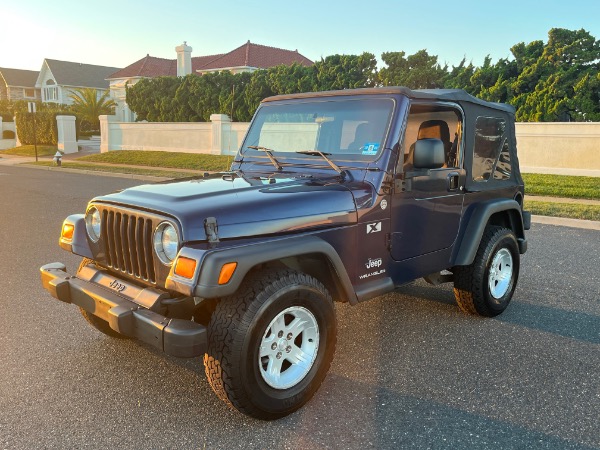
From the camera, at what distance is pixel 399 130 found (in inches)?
145

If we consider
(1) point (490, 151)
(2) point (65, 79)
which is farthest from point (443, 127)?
(2) point (65, 79)

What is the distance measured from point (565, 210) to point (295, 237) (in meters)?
9.22

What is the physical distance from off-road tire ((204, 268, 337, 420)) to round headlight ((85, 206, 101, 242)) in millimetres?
1170

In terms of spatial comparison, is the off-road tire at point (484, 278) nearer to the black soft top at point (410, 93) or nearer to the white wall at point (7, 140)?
the black soft top at point (410, 93)

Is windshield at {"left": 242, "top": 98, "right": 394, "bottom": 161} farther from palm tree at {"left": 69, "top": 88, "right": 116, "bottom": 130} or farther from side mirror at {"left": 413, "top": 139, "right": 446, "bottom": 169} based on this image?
palm tree at {"left": 69, "top": 88, "right": 116, "bottom": 130}

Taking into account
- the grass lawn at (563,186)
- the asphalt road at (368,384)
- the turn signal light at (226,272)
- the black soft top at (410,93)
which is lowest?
the asphalt road at (368,384)

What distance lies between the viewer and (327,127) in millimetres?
4008

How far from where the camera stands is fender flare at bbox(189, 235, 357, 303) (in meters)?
2.69

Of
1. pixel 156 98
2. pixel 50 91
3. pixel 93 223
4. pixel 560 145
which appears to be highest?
pixel 50 91

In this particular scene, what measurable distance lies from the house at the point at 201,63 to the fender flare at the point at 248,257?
3694 centimetres

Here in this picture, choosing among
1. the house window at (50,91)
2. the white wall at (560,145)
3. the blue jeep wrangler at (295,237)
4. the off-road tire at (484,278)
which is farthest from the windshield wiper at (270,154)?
the house window at (50,91)

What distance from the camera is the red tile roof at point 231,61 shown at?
141ft

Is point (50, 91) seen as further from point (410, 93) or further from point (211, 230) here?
point (211, 230)

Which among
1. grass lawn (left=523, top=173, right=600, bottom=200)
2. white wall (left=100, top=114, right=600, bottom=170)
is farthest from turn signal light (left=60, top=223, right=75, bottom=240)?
grass lawn (left=523, top=173, right=600, bottom=200)
